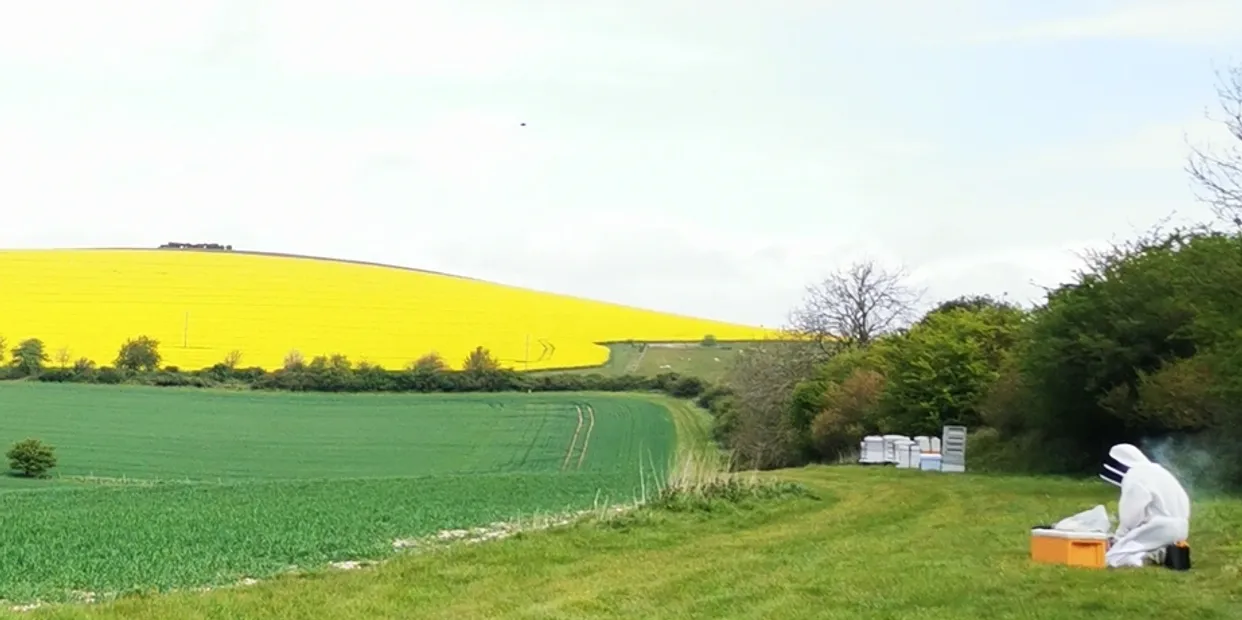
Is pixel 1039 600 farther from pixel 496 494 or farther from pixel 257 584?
pixel 496 494

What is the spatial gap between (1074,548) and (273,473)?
119ft

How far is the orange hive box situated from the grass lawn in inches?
12.0

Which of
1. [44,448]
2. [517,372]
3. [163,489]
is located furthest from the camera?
[517,372]

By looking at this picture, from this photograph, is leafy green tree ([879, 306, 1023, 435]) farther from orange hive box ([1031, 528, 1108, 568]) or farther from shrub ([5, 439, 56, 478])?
orange hive box ([1031, 528, 1108, 568])

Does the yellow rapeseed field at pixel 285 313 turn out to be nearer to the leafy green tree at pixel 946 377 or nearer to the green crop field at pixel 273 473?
Result: the green crop field at pixel 273 473

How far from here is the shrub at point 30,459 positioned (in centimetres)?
4150

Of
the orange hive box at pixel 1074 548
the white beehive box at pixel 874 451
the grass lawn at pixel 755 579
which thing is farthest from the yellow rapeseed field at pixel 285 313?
the orange hive box at pixel 1074 548

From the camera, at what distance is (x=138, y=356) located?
6781 centimetres

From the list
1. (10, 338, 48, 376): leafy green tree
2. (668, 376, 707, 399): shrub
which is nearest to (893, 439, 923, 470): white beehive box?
(668, 376, 707, 399): shrub

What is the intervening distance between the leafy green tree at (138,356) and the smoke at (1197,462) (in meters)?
51.7

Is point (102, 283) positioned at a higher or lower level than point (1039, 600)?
higher

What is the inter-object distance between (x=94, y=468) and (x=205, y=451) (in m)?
5.94

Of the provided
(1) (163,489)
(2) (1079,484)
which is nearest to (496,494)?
(1) (163,489)

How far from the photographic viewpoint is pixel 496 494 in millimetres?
30453
